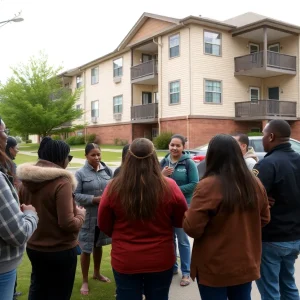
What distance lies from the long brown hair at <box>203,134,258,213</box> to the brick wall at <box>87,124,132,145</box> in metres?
28.1

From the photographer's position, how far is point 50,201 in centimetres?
298

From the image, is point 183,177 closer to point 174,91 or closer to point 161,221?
point 161,221

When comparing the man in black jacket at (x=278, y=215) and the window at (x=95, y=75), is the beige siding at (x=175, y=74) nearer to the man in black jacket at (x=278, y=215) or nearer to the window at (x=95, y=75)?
the window at (x=95, y=75)

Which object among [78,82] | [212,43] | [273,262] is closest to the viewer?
[273,262]

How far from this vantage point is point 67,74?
39.5m

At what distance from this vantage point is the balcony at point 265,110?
24.7 metres

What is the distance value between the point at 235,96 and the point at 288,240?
78.6ft

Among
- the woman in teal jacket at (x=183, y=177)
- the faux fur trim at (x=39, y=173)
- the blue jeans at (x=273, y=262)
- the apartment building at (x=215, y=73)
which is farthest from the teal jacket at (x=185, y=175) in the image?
the apartment building at (x=215, y=73)

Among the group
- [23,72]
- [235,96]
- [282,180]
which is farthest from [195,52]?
[282,180]

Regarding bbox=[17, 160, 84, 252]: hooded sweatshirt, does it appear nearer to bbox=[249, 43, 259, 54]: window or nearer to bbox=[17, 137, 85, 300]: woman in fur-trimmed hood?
bbox=[17, 137, 85, 300]: woman in fur-trimmed hood

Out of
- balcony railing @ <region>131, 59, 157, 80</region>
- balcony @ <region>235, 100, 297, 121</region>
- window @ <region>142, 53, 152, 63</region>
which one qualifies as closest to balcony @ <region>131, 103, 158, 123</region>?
balcony railing @ <region>131, 59, 157, 80</region>

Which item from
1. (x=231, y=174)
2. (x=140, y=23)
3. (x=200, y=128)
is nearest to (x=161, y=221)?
(x=231, y=174)

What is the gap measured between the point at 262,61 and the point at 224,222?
2401 cm

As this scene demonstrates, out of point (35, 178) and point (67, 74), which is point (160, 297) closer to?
point (35, 178)
